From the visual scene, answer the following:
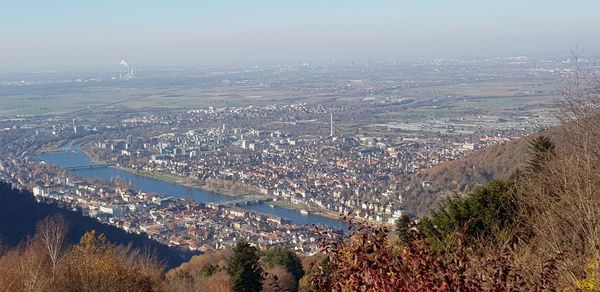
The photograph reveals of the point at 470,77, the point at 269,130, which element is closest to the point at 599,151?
the point at 269,130

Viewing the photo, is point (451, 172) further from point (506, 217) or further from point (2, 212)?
point (506, 217)

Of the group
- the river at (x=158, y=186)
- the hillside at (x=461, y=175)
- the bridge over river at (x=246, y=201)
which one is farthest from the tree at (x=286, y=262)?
the bridge over river at (x=246, y=201)

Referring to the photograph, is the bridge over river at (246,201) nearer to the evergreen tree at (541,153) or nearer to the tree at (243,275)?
the tree at (243,275)

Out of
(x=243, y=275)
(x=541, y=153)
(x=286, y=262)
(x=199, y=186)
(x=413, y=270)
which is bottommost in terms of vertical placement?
(x=199, y=186)

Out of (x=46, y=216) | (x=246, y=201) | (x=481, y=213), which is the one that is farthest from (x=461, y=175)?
(x=481, y=213)

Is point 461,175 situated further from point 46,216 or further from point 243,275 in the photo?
point 243,275

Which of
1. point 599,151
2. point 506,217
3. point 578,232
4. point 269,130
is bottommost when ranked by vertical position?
point 269,130
